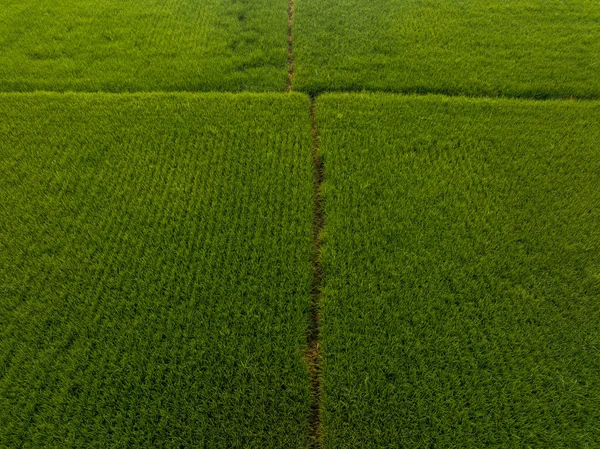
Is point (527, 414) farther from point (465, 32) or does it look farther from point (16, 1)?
point (16, 1)

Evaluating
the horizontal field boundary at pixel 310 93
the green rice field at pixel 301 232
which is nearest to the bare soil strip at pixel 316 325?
the green rice field at pixel 301 232

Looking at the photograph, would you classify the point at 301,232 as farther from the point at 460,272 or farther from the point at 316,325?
the point at 460,272

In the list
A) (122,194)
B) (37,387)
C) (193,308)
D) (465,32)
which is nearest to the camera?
(37,387)

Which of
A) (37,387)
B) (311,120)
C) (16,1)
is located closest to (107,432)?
(37,387)

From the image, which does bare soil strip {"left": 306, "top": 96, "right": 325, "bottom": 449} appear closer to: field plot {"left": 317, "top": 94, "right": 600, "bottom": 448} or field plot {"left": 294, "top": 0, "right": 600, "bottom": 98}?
field plot {"left": 317, "top": 94, "right": 600, "bottom": 448}

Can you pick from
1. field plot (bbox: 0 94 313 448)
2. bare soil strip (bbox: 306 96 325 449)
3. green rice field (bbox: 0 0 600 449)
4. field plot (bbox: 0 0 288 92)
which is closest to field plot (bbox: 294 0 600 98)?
green rice field (bbox: 0 0 600 449)

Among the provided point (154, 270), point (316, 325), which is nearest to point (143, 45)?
point (154, 270)
